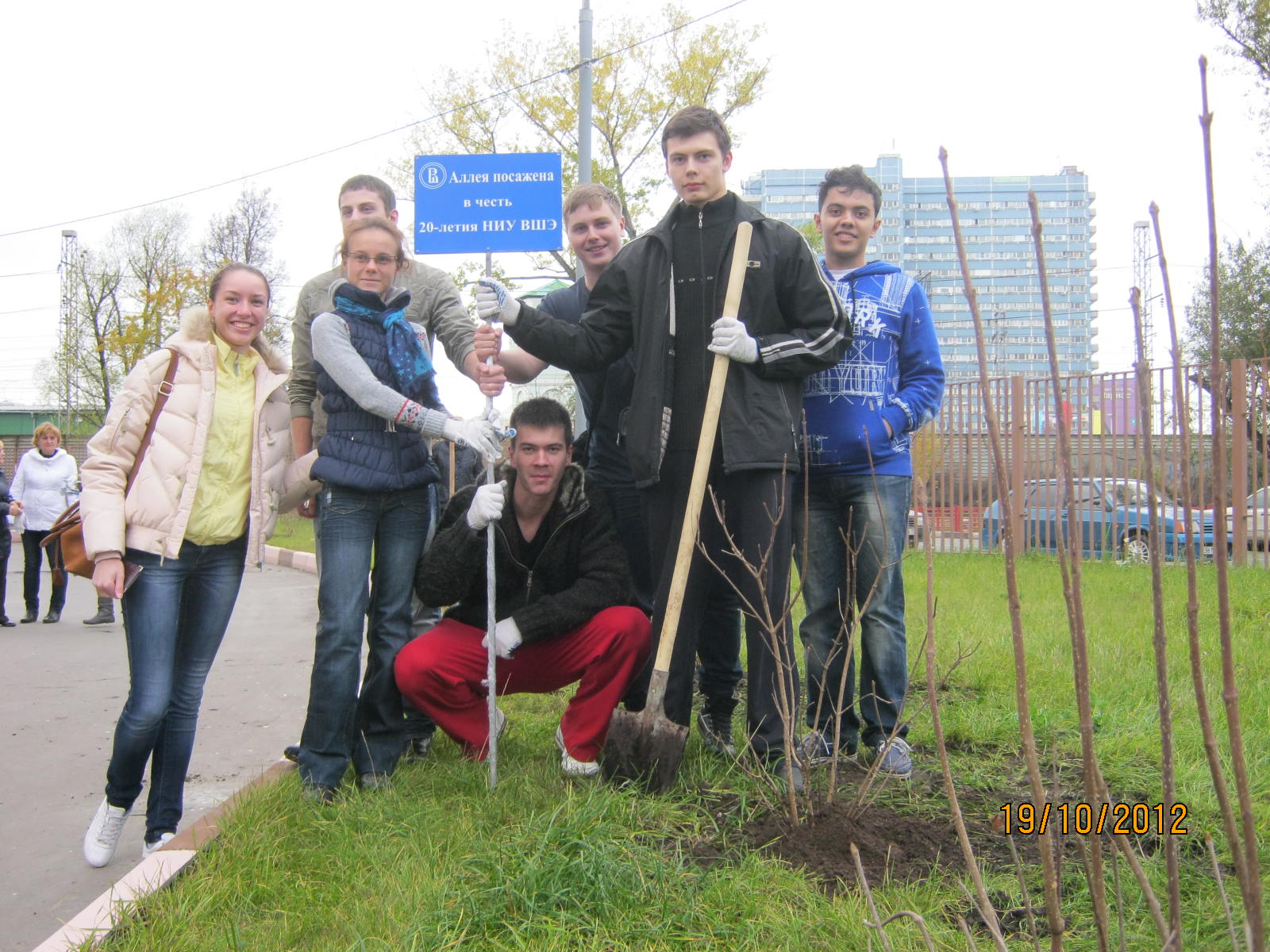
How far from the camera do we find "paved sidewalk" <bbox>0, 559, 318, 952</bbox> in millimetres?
3309

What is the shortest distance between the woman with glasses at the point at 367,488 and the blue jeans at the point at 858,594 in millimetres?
1187

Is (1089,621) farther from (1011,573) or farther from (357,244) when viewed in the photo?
(1011,573)

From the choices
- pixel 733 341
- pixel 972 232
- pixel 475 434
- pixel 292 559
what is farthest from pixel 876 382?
pixel 292 559

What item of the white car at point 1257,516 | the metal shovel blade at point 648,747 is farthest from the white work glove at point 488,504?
the white car at point 1257,516

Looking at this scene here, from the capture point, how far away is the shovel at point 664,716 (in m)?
3.14

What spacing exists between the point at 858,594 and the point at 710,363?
99 centimetres

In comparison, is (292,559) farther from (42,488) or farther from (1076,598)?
(1076,598)

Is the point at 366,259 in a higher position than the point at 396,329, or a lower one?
higher

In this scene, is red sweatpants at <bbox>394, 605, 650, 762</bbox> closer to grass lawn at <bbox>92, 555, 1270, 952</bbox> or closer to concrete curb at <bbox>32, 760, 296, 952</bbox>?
grass lawn at <bbox>92, 555, 1270, 952</bbox>

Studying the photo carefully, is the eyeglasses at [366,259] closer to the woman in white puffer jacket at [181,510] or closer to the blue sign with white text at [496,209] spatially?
the woman in white puffer jacket at [181,510]

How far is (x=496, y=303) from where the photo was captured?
352cm

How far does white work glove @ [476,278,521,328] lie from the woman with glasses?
1.03 ft

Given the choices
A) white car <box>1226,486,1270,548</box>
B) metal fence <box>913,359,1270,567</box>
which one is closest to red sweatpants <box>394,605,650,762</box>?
metal fence <box>913,359,1270,567</box>

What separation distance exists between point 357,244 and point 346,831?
1.91m
